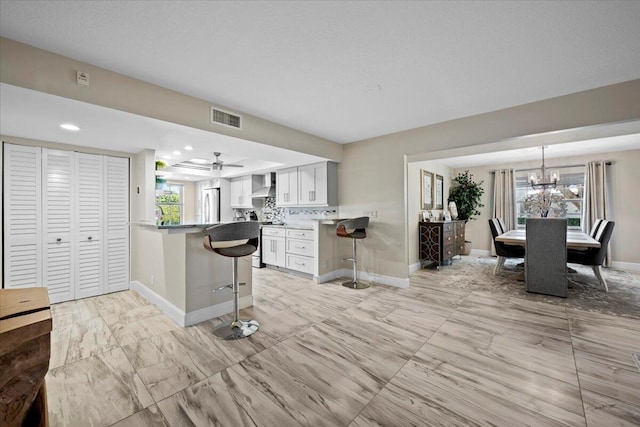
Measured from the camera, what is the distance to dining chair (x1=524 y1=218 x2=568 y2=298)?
3611 mm

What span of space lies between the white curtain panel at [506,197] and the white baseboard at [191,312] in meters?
6.56

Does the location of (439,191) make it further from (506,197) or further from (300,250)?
(300,250)

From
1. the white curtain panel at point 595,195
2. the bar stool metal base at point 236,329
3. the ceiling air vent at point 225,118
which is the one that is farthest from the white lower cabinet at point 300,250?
the white curtain panel at point 595,195

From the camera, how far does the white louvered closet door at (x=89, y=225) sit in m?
3.59

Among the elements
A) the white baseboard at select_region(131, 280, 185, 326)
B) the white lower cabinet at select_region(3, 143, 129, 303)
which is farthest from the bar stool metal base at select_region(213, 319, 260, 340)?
the white lower cabinet at select_region(3, 143, 129, 303)

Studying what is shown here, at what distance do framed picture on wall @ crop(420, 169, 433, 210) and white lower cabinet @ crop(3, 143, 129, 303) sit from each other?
5.54 m

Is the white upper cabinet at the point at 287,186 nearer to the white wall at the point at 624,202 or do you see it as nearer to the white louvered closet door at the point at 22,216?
the white louvered closet door at the point at 22,216

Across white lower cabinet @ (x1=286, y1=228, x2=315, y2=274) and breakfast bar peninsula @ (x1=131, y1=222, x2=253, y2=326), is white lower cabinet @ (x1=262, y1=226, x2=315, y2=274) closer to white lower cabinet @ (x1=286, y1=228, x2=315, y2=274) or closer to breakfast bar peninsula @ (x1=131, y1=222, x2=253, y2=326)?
white lower cabinet @ (x1=286, y1=228, x2=315, y2=274)

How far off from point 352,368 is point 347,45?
2483 millimetres

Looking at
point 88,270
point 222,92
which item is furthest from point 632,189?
point 88,270

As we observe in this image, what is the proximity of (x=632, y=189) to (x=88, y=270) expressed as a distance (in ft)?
32.2

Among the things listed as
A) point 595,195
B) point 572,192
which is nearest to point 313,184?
point 572,192

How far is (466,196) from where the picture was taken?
6.66m

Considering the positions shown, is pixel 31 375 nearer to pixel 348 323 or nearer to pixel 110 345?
pixel 110 345
